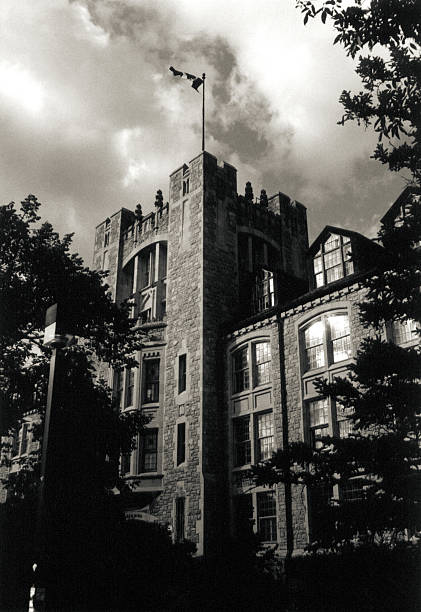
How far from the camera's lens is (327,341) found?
74.8ft

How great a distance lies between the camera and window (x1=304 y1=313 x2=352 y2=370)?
2247 cm

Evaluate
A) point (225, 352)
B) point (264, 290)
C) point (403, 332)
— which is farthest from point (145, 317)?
point (403, 332)

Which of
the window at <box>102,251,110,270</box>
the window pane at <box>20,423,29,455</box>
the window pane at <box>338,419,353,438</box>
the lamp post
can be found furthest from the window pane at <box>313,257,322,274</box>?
the window pane at <box>20,423,29,455</box>

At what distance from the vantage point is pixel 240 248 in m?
31.0

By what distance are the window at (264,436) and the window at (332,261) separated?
5978mm

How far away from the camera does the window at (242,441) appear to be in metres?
24.6

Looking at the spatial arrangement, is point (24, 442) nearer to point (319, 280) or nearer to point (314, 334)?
point (314, 334)

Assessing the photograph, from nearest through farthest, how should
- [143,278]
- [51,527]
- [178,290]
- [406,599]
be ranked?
[406,599], [51,527], [178,290], [143,278]

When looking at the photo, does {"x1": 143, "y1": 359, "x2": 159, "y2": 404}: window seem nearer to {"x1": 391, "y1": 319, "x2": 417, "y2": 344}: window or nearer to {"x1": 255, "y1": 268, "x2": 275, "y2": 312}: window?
{"x1": 255, "y1": 268, "x2": 275, "y2": 312}: window

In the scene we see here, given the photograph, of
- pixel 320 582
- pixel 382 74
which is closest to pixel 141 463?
pixel 320 582

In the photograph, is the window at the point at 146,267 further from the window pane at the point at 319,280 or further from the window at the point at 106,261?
the window pane at the point at 319,280

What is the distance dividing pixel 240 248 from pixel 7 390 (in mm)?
14337

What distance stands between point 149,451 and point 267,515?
6.47 metres

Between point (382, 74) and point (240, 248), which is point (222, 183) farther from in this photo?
point (382, 74)
